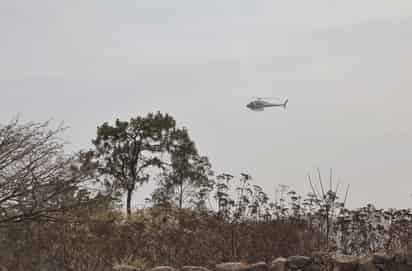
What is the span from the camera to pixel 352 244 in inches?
351

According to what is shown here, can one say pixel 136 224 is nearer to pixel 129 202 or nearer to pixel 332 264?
pixel 129 202

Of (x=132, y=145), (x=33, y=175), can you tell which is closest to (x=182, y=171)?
(x=132, y=145)

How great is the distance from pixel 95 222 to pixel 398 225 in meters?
5.41

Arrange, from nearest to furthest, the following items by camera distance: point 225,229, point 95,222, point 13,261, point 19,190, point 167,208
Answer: point 19,190 → point 13,261 → point 225,229 → point 95,222 → point 167,208

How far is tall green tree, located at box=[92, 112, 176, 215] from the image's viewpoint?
48.6 feet

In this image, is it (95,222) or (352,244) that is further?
(95,222)

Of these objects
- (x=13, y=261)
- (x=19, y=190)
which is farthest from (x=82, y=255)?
(x=19, y=190)

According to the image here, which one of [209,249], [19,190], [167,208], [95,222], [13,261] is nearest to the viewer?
[19,190]

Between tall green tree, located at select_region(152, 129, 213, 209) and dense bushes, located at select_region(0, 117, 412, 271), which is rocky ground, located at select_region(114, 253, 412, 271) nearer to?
dense bushes, located at select_region(0, 117, 412, 271)

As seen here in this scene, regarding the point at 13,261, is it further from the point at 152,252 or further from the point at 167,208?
the point at 167,208

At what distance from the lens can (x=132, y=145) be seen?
1510 cm

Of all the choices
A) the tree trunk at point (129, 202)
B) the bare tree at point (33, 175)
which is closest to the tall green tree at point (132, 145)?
the tree trunk at point (129, 202)

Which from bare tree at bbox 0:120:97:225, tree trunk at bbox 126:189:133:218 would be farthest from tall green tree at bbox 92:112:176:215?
bare tree at bbox 0:120:97:225

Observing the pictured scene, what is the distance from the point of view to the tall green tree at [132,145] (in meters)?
14.8
